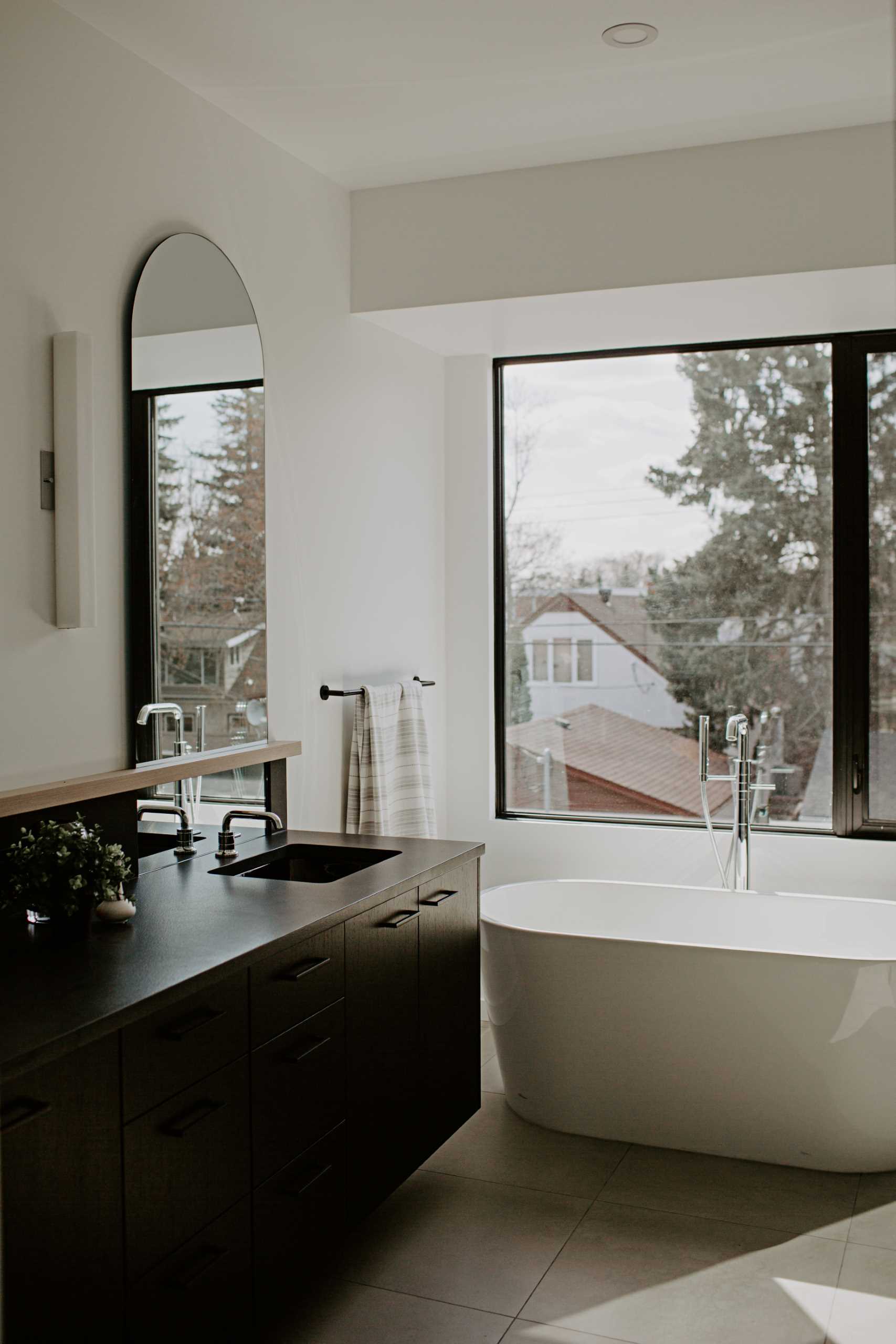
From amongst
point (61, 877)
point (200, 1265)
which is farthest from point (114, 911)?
point (200, 1265)

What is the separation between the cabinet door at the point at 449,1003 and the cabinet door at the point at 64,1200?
1.10 m

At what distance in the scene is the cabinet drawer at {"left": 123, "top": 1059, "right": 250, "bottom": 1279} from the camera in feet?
5.48

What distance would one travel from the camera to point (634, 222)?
336 cm

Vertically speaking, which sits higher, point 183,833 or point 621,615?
point 621,615

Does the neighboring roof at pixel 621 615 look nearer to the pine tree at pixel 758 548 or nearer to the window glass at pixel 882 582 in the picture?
the pine tree at pixel 758 548

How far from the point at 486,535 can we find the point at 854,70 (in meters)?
1.99

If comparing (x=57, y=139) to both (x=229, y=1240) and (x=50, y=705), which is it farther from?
(x=229, y=1240)

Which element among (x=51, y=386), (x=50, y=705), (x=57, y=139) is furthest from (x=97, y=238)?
(x=50, y=705)

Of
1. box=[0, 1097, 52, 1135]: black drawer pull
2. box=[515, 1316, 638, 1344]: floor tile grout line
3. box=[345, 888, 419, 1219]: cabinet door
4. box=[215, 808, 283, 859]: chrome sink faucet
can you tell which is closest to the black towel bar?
box=[215, 808, 283, 859]: chrome sink faucet

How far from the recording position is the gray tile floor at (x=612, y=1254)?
2291mm

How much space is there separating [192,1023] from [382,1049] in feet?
2.44

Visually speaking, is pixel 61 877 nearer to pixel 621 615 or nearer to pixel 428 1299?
pixel 428 1299

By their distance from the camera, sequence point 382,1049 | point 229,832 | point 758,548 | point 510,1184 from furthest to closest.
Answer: point 758,548
point 510,1184
point 229,832
point 382,1049

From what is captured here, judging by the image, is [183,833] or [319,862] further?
[319,862]
